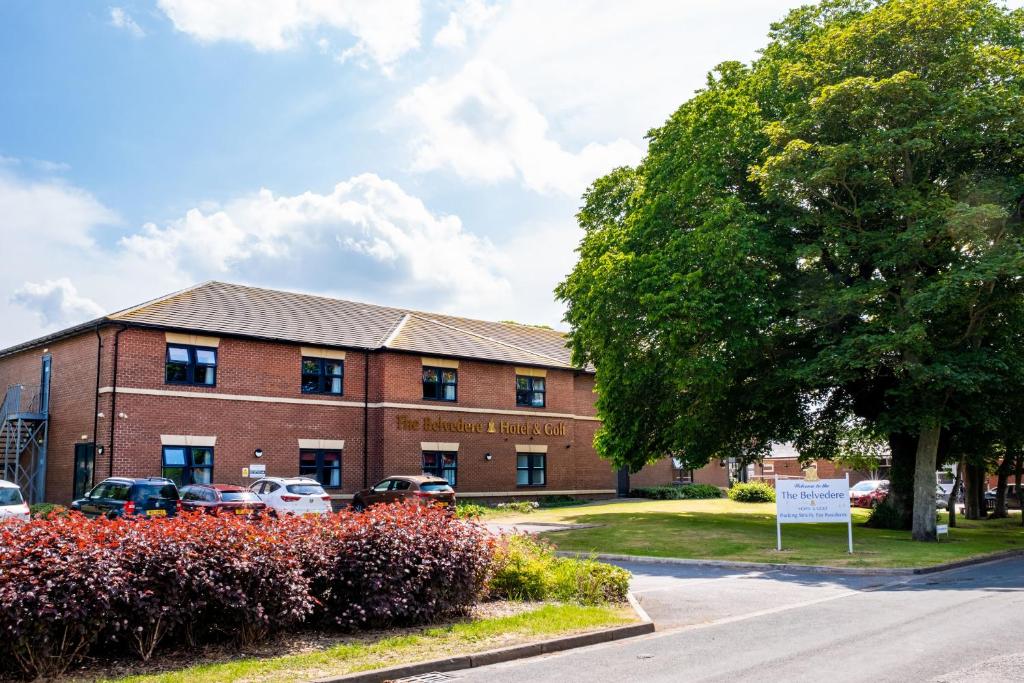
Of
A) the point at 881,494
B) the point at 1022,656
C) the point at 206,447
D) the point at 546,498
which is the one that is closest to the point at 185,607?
the point at 1022,656

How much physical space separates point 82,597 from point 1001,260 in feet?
66.0

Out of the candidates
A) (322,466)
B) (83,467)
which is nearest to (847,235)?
(322,466)

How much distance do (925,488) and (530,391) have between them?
18.6m

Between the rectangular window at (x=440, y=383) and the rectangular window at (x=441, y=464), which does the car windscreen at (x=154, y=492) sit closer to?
the rectangular window at (x=441, y=464)

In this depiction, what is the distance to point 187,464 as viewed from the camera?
2834 cm

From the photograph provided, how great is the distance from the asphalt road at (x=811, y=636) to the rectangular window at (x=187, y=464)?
58.1ft

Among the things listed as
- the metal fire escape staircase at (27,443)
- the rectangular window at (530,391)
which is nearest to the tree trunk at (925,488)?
the rectangular window at (530,391)

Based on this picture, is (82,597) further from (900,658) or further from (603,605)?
(900,658)

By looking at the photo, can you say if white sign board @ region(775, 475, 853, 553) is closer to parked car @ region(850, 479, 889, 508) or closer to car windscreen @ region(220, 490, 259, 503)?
car windscreen @ region(220, 490, 259, 503)

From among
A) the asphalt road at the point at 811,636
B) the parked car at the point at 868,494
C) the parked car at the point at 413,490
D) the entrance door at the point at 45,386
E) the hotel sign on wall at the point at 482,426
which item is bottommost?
the parked car at the point at 868,494

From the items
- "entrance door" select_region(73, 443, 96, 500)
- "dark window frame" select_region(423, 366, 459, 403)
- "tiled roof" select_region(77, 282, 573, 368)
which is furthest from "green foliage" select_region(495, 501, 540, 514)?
"entrance door" select_region(73, 443, 96, 500)

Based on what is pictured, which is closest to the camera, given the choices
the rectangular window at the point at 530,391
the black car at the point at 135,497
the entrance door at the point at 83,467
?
the black car at the point at 135,497

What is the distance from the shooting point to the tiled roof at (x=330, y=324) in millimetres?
29812

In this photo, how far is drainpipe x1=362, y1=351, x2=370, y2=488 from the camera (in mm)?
33000
